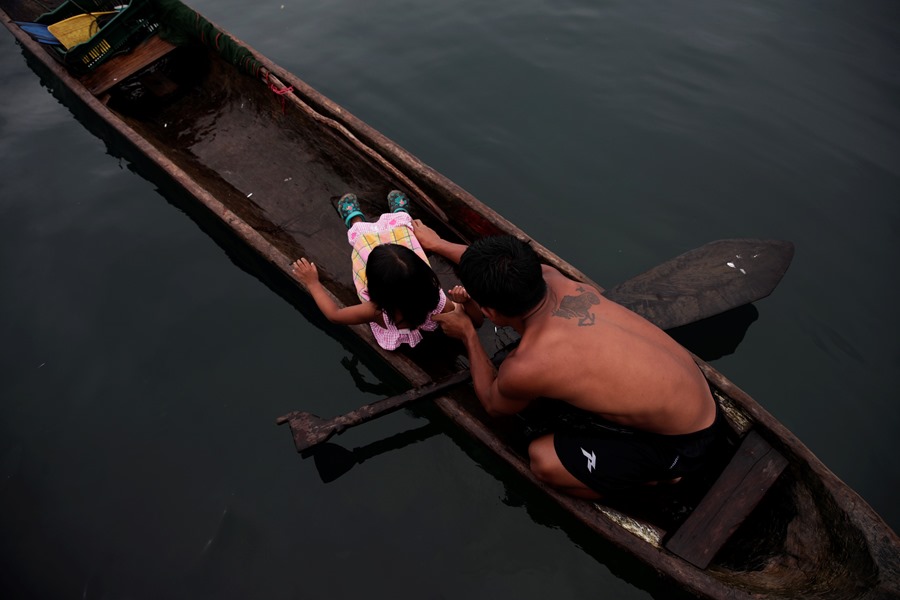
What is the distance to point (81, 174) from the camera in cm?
540

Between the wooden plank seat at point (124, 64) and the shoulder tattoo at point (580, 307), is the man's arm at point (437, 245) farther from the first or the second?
the wooden plank seat at point (124, 64)

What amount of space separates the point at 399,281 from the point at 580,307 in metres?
0.94

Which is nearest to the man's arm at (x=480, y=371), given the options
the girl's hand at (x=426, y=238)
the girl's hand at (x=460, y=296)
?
the girl's hand at (x=460, y=296)

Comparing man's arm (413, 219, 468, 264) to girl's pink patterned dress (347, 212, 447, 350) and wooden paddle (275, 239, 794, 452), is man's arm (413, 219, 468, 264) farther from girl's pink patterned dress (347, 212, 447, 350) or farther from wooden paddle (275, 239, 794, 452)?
wooden paddle (275, 239, 794, 452)

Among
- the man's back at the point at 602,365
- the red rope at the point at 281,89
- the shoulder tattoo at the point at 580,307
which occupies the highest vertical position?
the shoulder tattoo at the point at 580,307

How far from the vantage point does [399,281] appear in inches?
106

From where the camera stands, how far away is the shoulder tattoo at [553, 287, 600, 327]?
7.29ft

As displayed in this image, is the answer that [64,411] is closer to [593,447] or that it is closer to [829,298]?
[593,447]

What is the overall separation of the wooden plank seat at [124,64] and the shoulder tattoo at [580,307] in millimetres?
5177

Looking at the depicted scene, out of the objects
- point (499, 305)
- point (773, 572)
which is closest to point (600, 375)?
Answer: point (499, 305)

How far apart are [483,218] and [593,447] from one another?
6.17ft

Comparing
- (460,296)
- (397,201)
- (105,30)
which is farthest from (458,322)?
(105,30)

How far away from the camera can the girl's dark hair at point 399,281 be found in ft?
8.77

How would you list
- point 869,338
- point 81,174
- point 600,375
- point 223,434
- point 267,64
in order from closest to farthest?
point 600,375
point 223,434
point 869,338
point 267,64
point 81,174
